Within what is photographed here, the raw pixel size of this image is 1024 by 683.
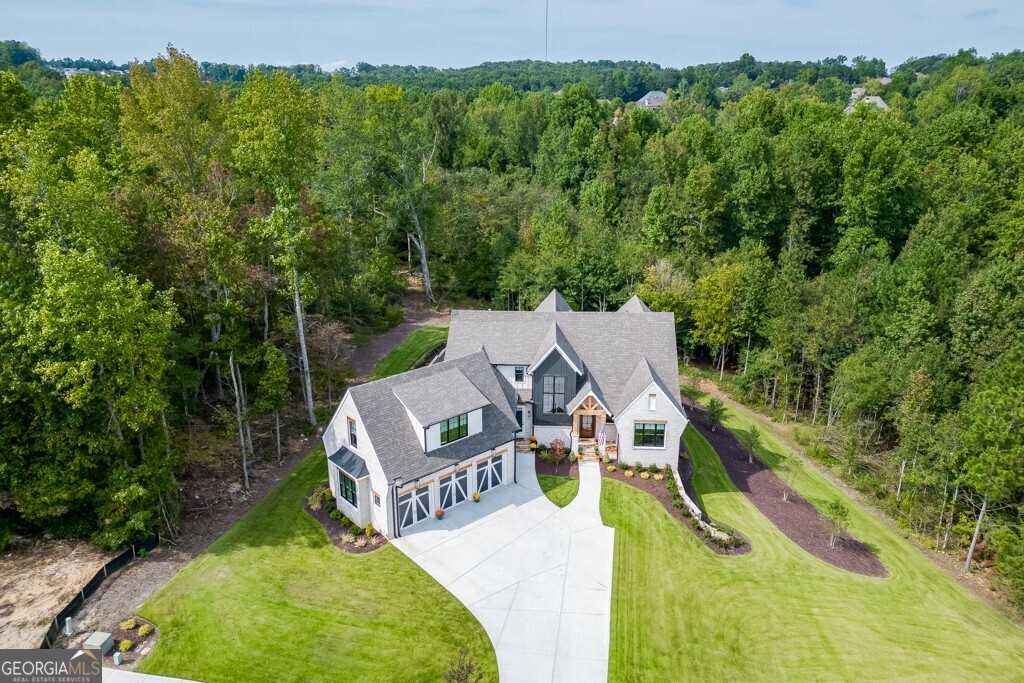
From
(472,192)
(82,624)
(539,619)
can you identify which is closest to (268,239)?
(82,624)

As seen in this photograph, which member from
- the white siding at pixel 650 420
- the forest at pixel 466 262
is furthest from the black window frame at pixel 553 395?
the forest at pixel 466 262

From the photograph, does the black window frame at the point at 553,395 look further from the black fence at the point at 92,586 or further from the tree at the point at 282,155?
the black fence at the point at 92,586

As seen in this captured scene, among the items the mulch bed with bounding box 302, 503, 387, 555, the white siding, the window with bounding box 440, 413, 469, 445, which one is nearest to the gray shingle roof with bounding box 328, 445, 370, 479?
the mulch bed with bounding box 302, 503, 387, 555

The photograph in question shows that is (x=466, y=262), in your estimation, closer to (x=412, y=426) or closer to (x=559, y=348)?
(x=559, y=348)

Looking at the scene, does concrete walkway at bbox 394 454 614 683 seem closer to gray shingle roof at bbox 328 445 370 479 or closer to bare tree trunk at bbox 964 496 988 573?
gray shingle roof at bbox 328 445 370 479

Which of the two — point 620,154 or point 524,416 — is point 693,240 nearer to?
point 620,154

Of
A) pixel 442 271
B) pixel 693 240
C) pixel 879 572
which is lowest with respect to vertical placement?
pixel 879 572
